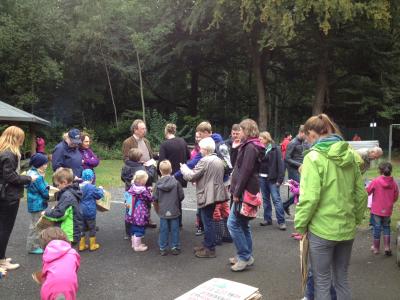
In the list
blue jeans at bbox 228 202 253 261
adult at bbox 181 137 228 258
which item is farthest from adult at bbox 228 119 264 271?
adult at bbox 181 137 228 258

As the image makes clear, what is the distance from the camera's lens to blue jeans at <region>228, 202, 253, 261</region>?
5.26 meters

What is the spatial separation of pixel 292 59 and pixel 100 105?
14886 mm

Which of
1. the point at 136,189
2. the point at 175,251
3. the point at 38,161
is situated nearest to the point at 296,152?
the point at 175,251

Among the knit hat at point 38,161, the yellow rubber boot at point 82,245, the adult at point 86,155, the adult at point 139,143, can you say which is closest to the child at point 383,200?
the adult at point 139,143

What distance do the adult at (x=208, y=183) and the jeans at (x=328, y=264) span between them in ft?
7.15

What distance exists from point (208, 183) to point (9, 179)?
2452 mm

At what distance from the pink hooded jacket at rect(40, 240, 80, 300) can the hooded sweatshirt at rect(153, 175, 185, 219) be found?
259cm

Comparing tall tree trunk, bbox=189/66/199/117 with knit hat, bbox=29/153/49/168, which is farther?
tall tree trunk, bbox=189/66/199/117

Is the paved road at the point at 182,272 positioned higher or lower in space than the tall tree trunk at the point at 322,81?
lower

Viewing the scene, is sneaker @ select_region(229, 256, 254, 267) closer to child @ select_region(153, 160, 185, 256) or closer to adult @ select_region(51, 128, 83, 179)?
child @ select_region(153, 160, 185, 256)

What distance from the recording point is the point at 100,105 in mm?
33844

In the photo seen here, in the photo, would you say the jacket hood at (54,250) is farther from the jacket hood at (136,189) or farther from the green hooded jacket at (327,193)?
the jacket hood at (136,189)

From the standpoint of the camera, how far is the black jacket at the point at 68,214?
522cm

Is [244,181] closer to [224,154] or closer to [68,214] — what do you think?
[224,154]
